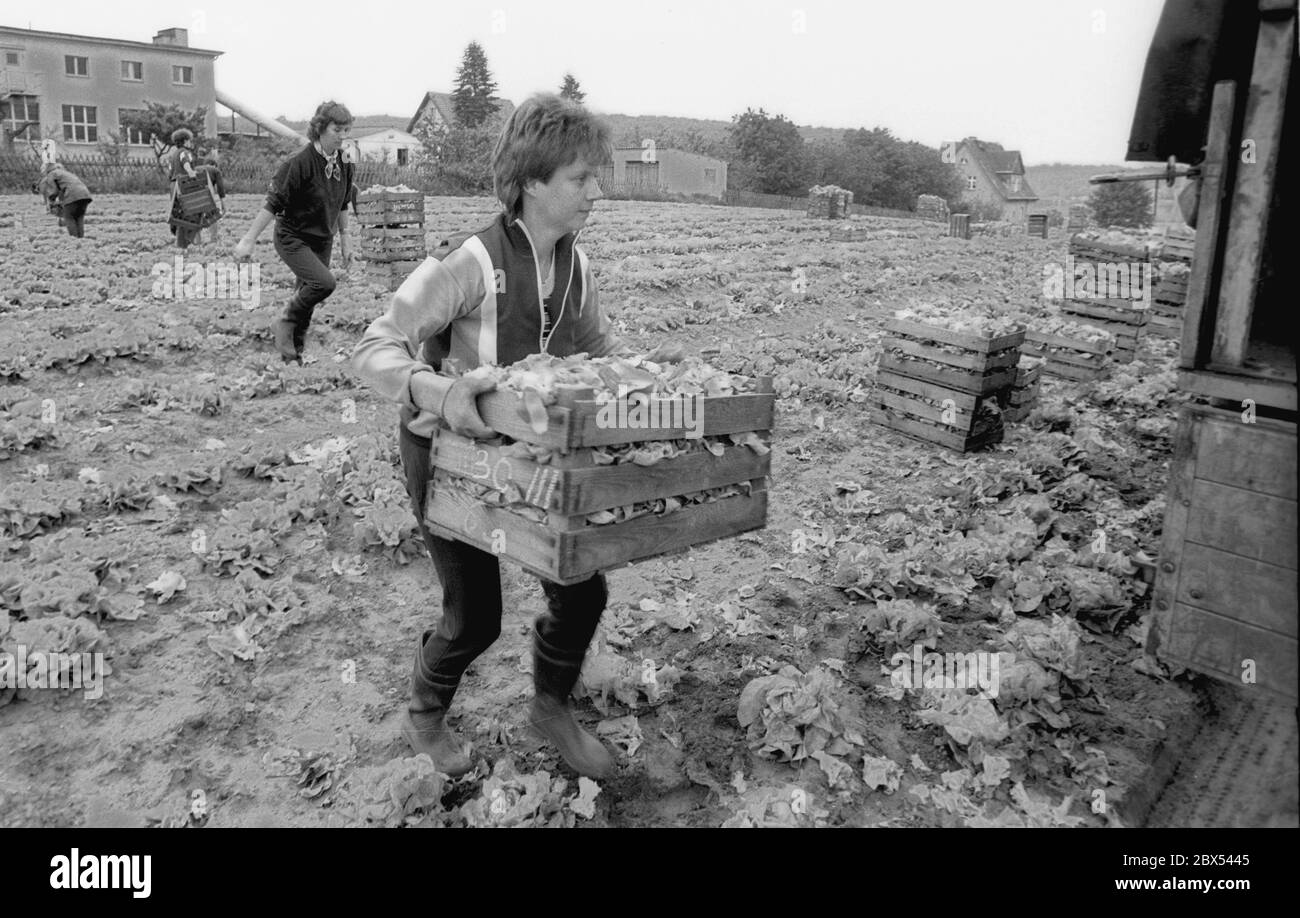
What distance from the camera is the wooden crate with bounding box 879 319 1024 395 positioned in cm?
727

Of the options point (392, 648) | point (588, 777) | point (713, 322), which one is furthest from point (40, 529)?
point (713, 322)

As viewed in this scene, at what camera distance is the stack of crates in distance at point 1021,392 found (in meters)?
7.82

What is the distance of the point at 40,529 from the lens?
5406 mm

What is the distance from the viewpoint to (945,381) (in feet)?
24.7

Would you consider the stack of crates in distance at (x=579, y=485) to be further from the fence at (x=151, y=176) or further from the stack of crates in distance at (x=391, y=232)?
the fence at (x=151, y=176)

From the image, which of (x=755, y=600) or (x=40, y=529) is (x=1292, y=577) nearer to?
(x=755, y=600)

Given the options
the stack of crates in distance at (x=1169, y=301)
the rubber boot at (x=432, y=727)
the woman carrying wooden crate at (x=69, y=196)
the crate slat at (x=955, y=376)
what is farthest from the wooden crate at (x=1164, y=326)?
the woman carrying wooden crate at (x=69, y=196)

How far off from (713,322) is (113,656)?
990 cm

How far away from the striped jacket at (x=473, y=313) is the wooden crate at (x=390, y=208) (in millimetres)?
10784
